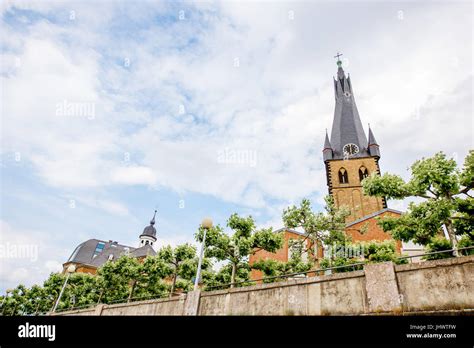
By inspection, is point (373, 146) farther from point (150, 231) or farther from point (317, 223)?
point (150, 231)

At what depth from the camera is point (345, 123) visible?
52125mm

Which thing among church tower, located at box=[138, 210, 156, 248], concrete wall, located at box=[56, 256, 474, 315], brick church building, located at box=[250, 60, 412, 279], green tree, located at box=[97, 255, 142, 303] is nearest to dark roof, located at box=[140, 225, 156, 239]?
church tower, located at box=[138, 210, 156, 248]

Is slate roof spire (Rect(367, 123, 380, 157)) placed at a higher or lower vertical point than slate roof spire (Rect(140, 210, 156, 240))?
higher

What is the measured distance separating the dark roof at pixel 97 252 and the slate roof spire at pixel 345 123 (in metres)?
43.8

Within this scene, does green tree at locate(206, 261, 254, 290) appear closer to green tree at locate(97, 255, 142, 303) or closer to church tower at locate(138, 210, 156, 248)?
green tree at locate(97, 255, 142, 303)

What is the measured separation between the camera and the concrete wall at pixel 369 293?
7673mm

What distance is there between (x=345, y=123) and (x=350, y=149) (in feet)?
21.1

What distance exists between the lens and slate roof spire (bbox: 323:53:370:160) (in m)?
48.9

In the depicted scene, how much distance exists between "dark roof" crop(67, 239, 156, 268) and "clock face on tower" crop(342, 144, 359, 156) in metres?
43.8

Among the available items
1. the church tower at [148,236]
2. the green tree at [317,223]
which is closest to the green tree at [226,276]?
the green tree at [317,223]

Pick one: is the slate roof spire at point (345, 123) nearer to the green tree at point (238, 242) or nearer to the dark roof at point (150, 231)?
the green tree at point (238, 242)
